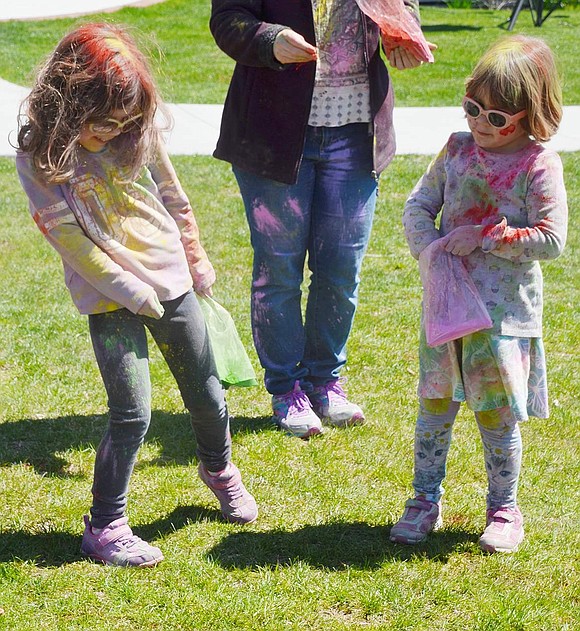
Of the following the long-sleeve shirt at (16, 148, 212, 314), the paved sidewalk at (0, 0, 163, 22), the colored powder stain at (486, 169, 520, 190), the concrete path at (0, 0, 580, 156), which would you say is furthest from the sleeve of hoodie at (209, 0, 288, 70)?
the paved sidewalk at (0, 0, 163, 22)

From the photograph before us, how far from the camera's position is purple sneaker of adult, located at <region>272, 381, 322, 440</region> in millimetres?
4215

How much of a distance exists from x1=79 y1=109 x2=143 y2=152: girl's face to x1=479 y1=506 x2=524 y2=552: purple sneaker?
1684mm

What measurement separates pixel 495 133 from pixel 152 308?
1.13 meters

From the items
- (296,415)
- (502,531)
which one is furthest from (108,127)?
(502,531)

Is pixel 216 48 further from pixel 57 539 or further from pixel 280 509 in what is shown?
pixel 57 539

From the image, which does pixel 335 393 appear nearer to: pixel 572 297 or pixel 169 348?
pixel 169 348

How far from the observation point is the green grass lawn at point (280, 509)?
305 cm

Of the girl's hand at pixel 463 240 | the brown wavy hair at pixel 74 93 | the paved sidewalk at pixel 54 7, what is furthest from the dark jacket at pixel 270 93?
the paved sidewalk at pixel 54 7

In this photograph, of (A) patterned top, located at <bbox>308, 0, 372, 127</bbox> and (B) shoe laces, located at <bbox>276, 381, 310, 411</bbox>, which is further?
(B) shoe laces, located at <bbox>276, 381, 310, 411</bbox>

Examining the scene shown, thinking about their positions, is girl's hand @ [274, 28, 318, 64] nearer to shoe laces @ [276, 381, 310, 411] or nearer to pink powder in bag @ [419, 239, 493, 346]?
pink powder in bag @ [419, 239, 493, 346]

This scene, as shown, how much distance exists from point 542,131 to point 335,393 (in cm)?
170

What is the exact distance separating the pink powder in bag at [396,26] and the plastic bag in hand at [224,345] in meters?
1.17

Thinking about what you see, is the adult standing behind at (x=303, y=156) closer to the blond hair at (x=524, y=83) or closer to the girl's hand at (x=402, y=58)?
the girl's hand at (x=402, y=58)

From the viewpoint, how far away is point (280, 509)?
12.0ft
